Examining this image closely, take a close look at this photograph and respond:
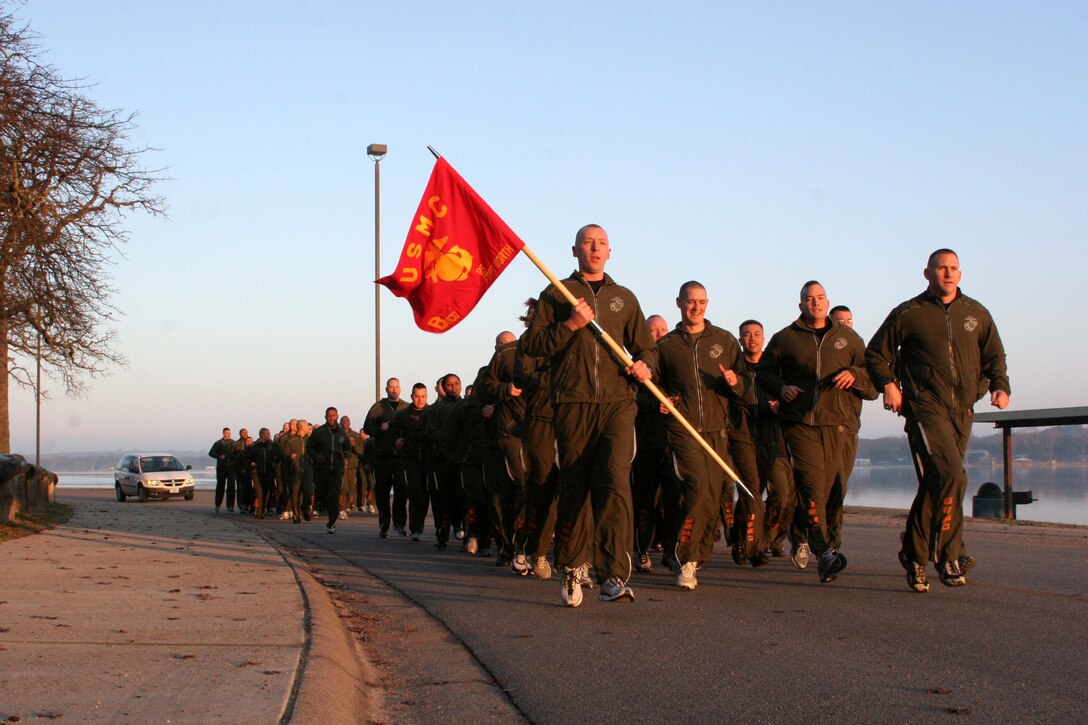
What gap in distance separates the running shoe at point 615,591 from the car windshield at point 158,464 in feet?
119

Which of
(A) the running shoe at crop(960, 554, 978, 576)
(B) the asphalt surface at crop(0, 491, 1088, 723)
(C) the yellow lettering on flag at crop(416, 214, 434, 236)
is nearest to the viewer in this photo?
(B) the asphalt surface at crop(0, 491, 1088, 723)

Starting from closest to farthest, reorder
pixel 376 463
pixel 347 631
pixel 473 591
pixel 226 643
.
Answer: pixel 226 643 → pixel 347 631 → pixel 473 591 → pixel 376 463

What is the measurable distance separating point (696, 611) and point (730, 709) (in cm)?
271

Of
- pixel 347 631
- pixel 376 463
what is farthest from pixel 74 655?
pixel 376 463

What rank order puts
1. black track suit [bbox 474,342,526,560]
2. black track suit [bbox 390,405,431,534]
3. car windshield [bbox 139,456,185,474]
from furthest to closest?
car windshield [bbox 139,456,185,474]
black track suit [bbox 390,405,431,534]
black track suit [bbox 474,342,526,560]

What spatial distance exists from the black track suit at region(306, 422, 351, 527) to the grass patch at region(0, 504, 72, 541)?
146 inches

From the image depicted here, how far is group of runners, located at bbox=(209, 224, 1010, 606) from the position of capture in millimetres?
7855

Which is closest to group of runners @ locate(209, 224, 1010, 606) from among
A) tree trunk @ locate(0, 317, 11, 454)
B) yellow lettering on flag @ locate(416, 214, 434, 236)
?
yellow lettering on flag @ locate(416, 214, 434, 236)

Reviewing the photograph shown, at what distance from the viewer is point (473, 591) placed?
9281 mm

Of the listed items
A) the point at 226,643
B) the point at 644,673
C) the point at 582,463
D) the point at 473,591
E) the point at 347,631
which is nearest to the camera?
the point at 644,673

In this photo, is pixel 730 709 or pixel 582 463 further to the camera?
pixel 582 463

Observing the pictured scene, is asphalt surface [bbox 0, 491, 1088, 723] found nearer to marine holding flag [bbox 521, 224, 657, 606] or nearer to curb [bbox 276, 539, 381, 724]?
curb [bbox 276, 539, 381, 724]

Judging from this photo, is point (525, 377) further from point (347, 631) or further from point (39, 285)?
point (39, 285)

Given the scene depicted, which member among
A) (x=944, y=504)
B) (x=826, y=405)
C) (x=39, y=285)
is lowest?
(x=944, y=504)
